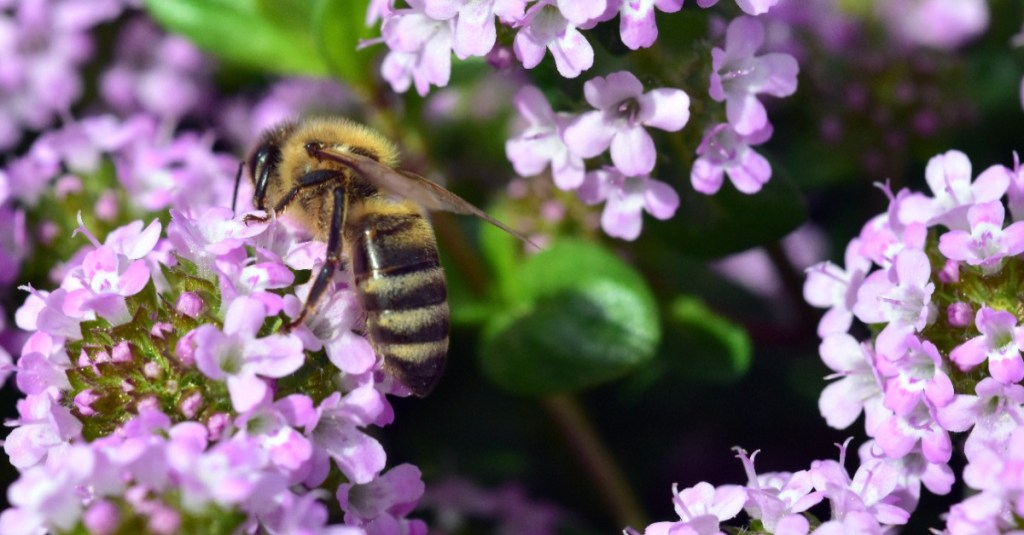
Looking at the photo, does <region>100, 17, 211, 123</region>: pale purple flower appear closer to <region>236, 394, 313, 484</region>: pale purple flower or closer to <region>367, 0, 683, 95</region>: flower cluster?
<region>367, 0, 683, 95</region>: flower cluster

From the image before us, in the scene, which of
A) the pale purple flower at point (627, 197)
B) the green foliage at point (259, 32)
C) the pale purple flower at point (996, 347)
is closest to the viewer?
the pale purple flower at point (996, 347)

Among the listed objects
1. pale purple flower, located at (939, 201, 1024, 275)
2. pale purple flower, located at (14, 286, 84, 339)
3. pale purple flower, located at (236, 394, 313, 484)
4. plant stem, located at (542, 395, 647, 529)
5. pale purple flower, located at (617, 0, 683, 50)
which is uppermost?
pale purple flower, located at (617, 0, 683, 50)

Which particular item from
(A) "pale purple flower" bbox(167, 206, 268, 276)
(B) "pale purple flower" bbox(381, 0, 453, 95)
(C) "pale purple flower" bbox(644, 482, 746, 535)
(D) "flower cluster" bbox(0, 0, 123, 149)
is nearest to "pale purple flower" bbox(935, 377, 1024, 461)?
(C) "pale purple flower" bbox(644, 482, 746, 535)

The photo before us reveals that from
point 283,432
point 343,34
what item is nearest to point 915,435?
point 283,432

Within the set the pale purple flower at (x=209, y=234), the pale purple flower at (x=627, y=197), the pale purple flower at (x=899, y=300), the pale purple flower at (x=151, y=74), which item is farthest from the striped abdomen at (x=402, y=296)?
the pale purple flower at (x=151, y=74)

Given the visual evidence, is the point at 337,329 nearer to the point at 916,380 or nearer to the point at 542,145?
the point at 542,145

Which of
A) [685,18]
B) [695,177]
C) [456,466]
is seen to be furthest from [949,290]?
[456,466]

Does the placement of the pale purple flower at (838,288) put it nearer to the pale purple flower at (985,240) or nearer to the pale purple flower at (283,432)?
the pale purple flower at (985,240)
